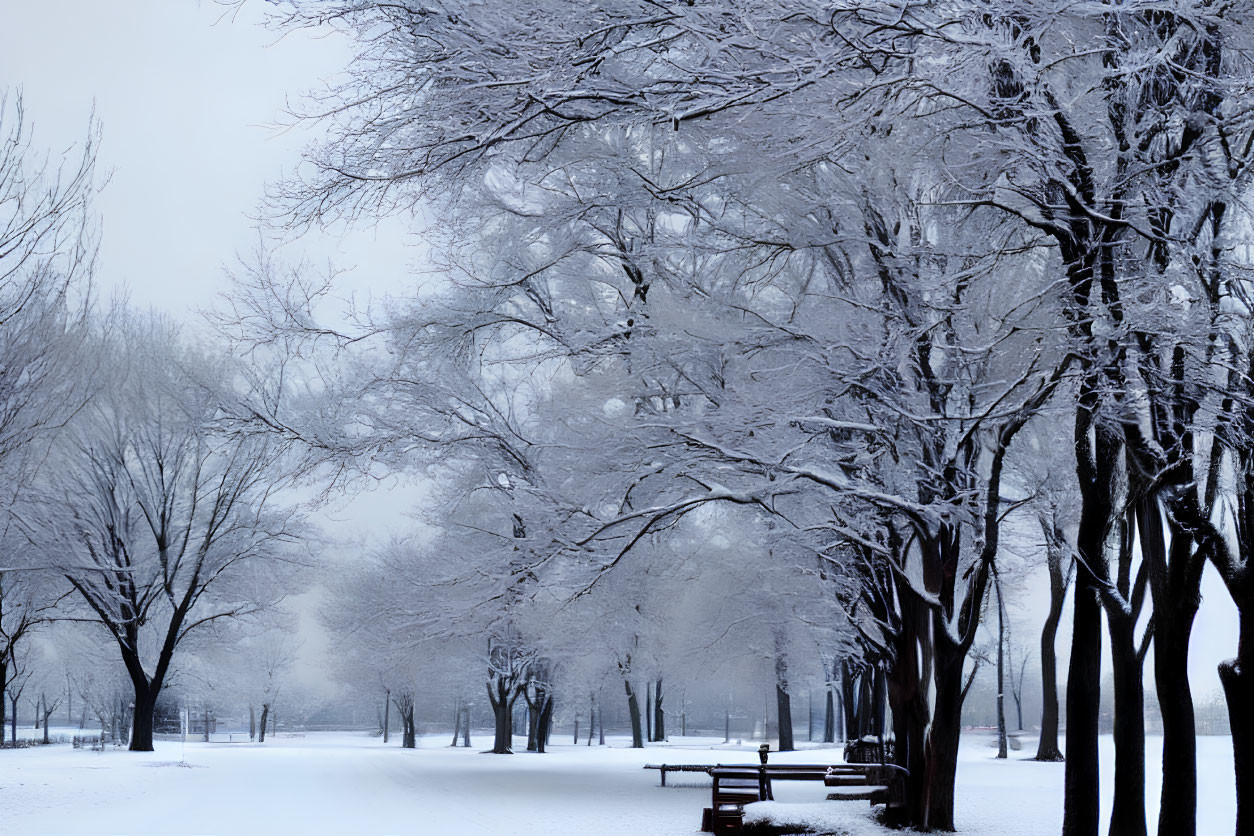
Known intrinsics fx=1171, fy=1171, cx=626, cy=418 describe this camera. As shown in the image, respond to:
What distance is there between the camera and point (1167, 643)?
883cm

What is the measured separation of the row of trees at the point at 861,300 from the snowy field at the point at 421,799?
9.88 ft

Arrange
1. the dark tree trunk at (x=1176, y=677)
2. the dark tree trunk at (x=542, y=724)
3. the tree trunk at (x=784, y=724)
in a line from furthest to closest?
the dark tree trunk at (x=542, y=724) → the tree trunk at (x=784, y=724) → the dark tree trunk at (x=1176, y=677)

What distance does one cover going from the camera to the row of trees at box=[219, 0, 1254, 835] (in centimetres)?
649

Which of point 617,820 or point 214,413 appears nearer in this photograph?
point 617,820

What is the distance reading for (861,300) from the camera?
11.9 meters

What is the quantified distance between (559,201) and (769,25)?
935 centimetres

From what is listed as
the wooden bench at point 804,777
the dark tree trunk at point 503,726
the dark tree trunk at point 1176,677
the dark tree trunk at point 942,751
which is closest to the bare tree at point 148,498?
the dark tree trunk at point 503,726

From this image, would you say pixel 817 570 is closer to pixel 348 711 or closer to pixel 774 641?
pixel 774 641

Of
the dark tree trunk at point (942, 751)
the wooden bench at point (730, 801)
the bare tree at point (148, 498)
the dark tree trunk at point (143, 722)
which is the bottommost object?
the dark tree trunk at point (143, 722)

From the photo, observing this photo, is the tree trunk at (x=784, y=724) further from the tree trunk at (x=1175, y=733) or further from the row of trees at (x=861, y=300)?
the tree trunk at (x=1175, y=733)

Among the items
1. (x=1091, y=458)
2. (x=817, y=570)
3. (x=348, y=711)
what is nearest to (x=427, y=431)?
(x=817, y=570)

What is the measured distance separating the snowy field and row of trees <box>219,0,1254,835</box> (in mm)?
3013

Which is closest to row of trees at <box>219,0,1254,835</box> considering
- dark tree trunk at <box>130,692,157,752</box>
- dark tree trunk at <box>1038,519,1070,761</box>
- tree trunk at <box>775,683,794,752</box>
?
dark tree trunk at <box>1038,519,1070,761</box>

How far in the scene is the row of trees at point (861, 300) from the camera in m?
Result: 6.49
